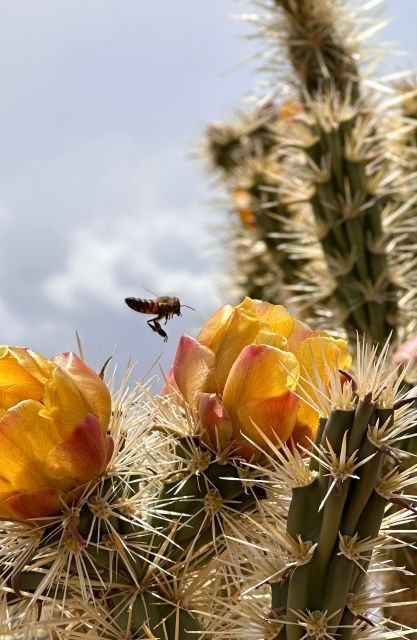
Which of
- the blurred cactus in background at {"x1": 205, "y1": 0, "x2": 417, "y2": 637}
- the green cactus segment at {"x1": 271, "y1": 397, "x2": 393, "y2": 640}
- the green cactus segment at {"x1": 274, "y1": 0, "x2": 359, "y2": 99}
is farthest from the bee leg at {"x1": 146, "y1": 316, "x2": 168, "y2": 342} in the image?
the green cactus segment at {"x1": 274, "y1": 0, "x2": 359, "y2": 99}

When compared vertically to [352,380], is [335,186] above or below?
above

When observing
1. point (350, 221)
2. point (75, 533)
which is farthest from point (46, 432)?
point (350, 221)

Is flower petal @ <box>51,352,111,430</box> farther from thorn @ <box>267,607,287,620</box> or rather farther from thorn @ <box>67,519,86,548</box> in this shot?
thorn @ <box>267,607,287,620</box>

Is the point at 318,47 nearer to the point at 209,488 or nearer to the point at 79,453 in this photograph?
the point at 209,488

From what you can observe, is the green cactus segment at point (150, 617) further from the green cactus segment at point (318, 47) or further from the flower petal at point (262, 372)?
the green cactus segment at point (318, 47)

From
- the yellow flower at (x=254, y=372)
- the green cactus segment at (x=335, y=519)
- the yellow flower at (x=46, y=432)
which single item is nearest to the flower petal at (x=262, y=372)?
the yellow flower at (x=254, y=372)

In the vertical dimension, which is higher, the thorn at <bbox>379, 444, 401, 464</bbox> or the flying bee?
the flying bee

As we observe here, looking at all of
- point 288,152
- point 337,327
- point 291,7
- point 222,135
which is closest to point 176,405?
point 337,327
